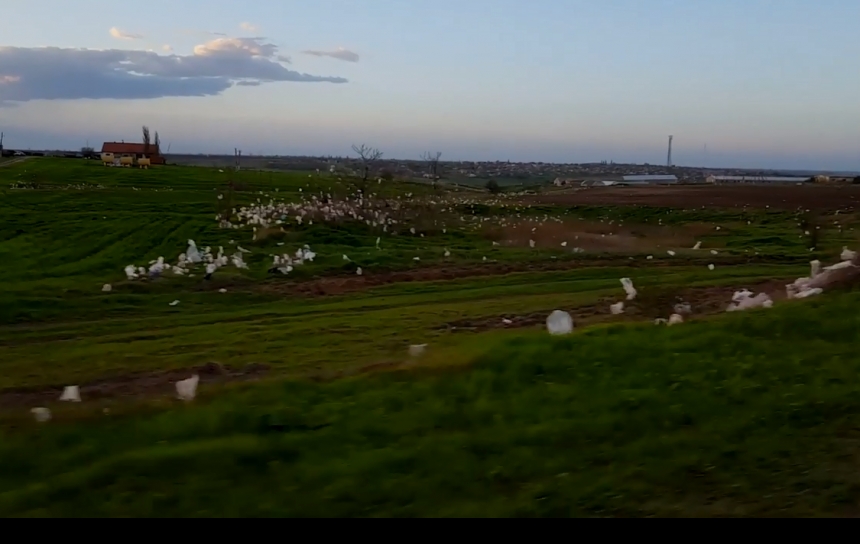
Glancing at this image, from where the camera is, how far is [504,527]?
4.93 m

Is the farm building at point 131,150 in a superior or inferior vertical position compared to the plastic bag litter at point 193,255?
superior

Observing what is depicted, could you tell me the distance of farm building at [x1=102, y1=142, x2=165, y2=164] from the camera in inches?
3588

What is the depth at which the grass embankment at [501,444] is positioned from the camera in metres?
5.32

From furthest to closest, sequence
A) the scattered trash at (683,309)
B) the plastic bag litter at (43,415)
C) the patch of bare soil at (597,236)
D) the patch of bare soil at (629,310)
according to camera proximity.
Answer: the patch of bare soil at (597,236) → the patch of bare soil at (629,310) → the scattered trash at (683,309) → the plastic bag litter at (43,415)

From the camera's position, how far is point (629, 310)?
635 inches

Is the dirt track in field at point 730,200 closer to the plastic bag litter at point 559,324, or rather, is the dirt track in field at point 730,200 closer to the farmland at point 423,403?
the farmland at point 423,403

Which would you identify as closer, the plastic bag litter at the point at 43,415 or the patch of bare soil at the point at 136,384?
the plastic bag litter at the point at 43,415

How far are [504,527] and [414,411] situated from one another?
85.1 inches

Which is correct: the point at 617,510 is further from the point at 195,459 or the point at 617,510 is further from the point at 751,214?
the point at 751,214

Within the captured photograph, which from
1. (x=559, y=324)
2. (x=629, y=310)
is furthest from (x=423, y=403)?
(x=629, y=310)

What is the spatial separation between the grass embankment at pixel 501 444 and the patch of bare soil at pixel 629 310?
654cm

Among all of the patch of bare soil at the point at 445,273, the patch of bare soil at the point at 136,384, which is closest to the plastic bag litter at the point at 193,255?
the patch of bare soil at the point at 445,273

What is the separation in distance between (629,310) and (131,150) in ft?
299

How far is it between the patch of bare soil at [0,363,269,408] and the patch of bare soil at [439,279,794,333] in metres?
4.84
